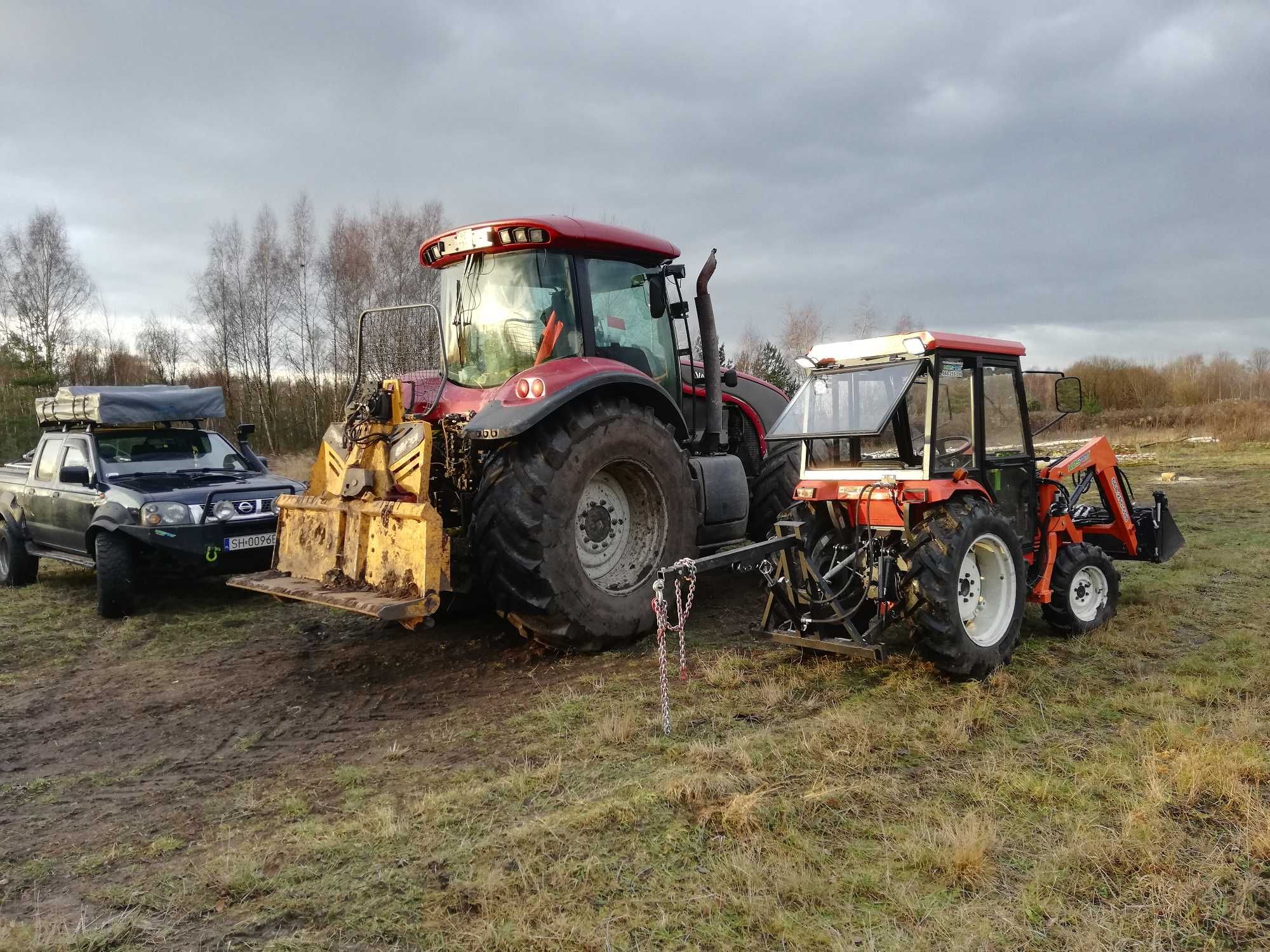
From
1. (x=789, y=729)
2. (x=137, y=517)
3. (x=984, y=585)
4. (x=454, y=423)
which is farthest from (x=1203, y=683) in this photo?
(x=137, y=517)

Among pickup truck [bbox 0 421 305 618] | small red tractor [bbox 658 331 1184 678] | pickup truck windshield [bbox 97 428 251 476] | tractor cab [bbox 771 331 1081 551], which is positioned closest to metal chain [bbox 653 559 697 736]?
small red tractor [bbox 658 331 1184 678]

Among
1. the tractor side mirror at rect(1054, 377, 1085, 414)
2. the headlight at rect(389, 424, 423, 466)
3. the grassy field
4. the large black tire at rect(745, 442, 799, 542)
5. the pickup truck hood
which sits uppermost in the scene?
the tractor side mirror at rect(1054, 377, 1085, 414)

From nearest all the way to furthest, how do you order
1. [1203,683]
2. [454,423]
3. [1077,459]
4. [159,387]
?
[1203,683], [454,423], [1077,459], [159,387]

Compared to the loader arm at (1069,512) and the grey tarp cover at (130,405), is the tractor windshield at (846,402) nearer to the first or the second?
the loader arm at (1069,512)

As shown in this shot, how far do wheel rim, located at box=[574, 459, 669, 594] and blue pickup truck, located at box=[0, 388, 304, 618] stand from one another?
10.7 ft

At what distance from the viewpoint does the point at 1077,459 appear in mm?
5902

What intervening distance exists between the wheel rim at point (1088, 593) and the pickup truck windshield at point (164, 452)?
24.1ft

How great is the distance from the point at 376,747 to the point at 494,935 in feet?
6.09

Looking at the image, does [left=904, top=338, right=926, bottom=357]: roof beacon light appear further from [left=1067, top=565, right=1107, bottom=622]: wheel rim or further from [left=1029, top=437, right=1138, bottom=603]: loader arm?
[left=1067, top=565, right=1107, bottom=622]: wheel rim

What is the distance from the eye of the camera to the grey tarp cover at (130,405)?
812 cm

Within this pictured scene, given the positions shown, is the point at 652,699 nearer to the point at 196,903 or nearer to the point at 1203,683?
the point at 196,903

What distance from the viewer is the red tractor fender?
4.95 metres

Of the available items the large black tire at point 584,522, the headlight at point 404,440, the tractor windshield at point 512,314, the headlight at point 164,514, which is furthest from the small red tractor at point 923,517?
the headlight at point 164,514

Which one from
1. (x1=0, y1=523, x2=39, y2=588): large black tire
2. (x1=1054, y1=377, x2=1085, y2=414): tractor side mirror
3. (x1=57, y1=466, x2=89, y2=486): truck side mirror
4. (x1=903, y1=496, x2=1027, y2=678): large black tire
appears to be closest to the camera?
(x1=903, y1=496, x2=1027, y2=678): large black tire
